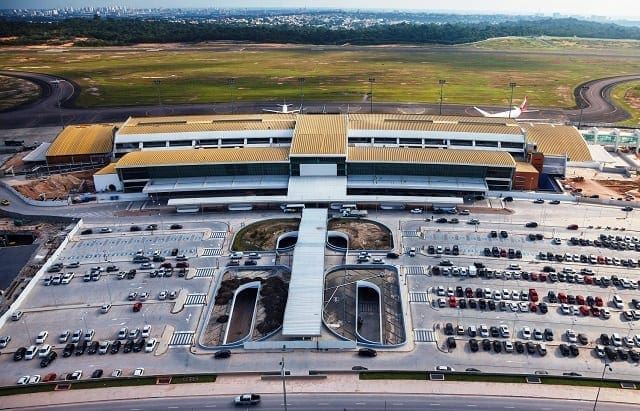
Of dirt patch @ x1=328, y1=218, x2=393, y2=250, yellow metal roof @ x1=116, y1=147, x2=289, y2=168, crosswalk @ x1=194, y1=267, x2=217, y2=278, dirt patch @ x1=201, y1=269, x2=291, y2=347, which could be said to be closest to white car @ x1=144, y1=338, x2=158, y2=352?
dirt patch @ x1=201, y1=269, x2=291, y2=347

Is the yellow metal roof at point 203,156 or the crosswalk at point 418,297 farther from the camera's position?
the yellow metal roof at point 203,156

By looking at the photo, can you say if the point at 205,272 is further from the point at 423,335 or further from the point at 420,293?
the point at 423,335

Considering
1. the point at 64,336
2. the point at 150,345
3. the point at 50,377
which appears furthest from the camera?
the point at 64,336

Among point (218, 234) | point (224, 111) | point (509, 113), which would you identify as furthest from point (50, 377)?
point (509, 113)

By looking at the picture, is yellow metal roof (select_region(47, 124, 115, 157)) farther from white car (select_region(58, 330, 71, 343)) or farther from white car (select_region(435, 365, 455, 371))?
white car (select_region(435, 365, 455, 371))

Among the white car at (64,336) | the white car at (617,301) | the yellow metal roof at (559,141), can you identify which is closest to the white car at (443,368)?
the white car at (617,301)

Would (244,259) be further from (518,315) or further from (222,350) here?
(518,315)

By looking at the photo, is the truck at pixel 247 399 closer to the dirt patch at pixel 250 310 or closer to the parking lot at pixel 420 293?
the parking lot at pixel 420 293
